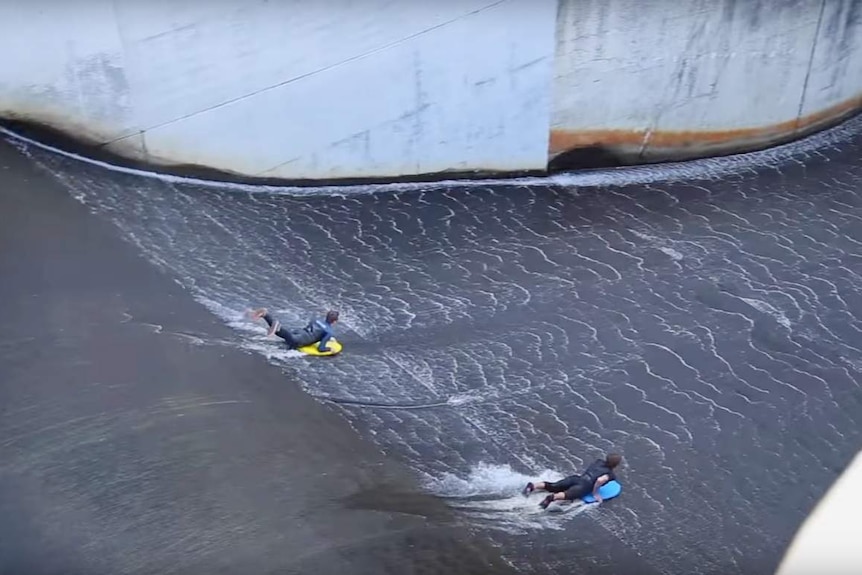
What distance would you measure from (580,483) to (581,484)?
0.01 m

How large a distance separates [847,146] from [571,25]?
178 inches

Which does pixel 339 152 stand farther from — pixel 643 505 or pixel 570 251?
pixel 643 505

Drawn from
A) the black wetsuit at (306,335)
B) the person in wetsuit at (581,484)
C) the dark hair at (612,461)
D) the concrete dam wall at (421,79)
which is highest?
the concrete dam wall at (421,79)

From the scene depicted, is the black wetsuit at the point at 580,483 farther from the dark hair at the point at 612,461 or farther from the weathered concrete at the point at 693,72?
the weathered concrete at the point at 693,72

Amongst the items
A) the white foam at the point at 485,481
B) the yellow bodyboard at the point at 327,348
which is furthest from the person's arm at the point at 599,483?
the yellow bodyboard at the point at 327,348

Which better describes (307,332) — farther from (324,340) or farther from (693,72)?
(693,72)

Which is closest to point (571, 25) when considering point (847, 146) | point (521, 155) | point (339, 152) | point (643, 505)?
point (521, 155)

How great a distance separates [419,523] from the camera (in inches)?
281

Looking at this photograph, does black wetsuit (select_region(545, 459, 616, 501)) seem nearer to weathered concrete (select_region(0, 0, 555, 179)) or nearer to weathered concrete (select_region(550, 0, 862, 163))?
weathered concrete (select_region(0, 0, 555, 179))

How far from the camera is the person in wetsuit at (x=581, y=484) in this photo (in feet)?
24.6

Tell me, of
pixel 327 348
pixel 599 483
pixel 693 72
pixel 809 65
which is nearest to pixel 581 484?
pixel 599 483

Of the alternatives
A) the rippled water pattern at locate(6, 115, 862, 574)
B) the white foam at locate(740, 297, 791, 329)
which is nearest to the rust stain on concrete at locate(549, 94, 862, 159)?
the rippled water pattern at locate(6, 115, 862, 574)

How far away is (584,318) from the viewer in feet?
33.3

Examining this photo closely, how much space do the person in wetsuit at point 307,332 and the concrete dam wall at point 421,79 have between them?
345cm
